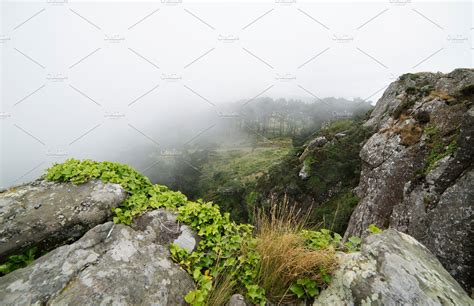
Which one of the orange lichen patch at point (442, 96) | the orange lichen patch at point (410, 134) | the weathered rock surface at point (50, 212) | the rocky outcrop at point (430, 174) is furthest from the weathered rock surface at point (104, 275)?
the orange lichen patch at point (442, 96)

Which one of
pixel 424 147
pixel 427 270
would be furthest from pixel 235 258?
pixel 424 147

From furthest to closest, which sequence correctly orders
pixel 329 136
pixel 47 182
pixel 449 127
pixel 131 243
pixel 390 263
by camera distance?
pixel 329 136 < pixel 449 127 < pixel 47 182 < pixel 131 243 < pixel 390 263

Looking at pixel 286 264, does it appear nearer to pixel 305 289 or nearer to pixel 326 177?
pixel 305 289

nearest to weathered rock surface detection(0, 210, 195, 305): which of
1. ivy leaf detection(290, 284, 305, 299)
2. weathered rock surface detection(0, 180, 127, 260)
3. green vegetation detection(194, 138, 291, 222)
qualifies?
weathered rock surface detection(0, 180, 127, 260)

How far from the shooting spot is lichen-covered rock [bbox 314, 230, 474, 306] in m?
3.34

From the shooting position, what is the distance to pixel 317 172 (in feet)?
84.8

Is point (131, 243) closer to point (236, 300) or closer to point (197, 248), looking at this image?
point (197, 248)

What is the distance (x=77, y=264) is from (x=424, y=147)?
42.7 feet

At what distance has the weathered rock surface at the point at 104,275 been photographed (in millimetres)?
3586

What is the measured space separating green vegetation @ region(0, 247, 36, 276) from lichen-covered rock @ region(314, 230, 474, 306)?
5.05 m

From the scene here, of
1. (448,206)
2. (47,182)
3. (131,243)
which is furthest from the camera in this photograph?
(448,206)

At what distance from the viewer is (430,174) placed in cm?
870

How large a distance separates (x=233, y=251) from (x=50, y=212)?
3748 millimetres

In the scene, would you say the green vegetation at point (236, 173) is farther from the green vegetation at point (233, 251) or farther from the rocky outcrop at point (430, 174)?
the green vegetation at point (233, 251)
